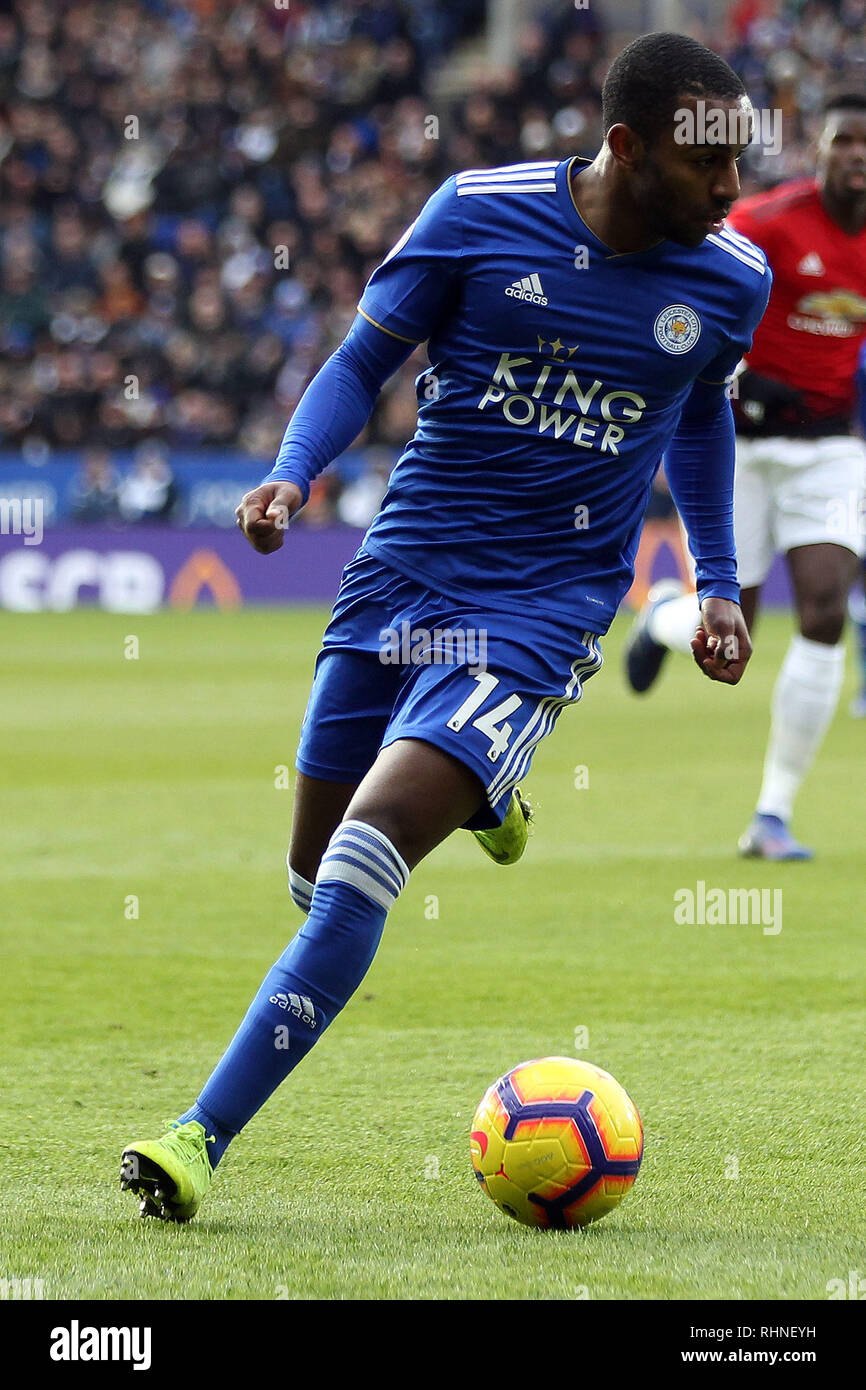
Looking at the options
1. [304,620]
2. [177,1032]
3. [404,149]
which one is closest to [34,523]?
[304,620]

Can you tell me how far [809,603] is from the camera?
715 cm

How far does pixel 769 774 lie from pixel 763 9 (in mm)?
21194

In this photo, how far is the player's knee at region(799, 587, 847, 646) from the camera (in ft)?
23.3

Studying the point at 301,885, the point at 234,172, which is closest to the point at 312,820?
the point at 301,885

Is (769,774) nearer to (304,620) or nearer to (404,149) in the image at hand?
(304,620)

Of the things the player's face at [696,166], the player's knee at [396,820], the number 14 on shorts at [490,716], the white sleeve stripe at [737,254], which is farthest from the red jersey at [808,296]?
the player's knee at [396,820]

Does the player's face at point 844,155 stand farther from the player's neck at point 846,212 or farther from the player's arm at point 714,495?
the player's arm at point 714,495

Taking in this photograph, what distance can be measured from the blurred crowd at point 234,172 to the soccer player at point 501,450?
17.8 metres

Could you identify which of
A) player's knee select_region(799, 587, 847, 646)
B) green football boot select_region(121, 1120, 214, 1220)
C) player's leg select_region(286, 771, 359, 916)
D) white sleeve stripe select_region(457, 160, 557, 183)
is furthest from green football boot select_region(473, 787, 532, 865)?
player's knee select_region(799, 587, 847, 646)

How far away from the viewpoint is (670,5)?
2686 cm

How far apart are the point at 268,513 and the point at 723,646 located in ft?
3.69

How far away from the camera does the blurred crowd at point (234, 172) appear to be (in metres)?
23.5

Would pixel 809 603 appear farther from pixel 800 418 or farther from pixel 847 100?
pixel 847 100

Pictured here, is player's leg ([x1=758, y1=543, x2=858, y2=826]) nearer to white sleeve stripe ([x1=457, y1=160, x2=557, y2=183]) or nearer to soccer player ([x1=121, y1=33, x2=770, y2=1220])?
soccer player ([x1=121, y1=33, x2=770, y2=1220])
